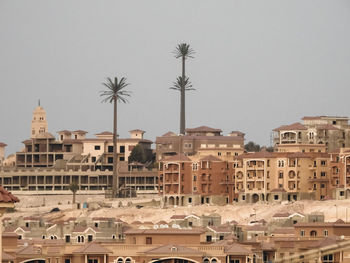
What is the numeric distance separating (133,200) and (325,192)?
21.6 meters

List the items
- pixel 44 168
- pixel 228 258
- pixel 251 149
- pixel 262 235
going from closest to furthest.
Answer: pixel 228 258 < pixel 262 235 < pixel 44 168 < pixel 251 149

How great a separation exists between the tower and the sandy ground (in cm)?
3416

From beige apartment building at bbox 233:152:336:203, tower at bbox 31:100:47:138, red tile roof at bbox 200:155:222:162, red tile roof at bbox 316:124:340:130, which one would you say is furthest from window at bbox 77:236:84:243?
tower at bbox 31:100:47:138

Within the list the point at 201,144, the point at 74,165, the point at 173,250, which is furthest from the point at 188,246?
the point at 74,165

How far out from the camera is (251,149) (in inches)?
7712

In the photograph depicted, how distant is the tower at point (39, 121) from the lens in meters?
188

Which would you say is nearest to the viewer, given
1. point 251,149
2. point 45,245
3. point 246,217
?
point 45,245

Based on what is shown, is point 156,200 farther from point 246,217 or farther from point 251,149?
point 251,149

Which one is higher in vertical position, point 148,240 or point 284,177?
point 284,177

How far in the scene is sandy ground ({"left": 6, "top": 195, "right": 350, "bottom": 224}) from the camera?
122 meters

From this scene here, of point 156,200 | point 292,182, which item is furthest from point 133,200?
point 292,182

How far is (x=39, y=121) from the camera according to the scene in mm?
190625

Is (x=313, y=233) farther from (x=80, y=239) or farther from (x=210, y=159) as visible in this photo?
(x=210, y=159)

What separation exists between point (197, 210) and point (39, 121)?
6028 cm
